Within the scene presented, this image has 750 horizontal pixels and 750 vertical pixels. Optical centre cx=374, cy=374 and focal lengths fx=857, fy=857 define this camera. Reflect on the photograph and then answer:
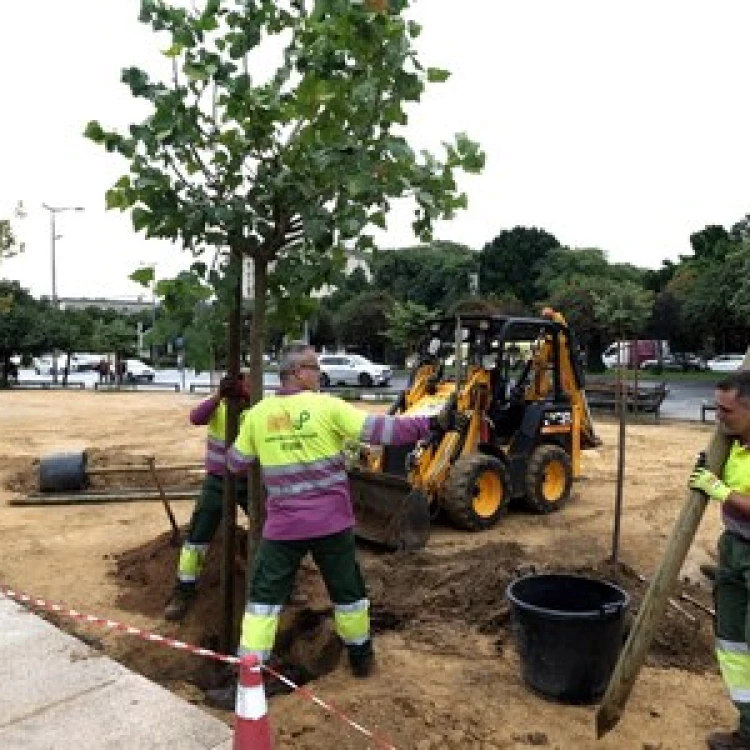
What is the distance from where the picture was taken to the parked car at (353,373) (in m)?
36.5

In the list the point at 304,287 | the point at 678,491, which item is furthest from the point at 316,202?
the point at 678,491

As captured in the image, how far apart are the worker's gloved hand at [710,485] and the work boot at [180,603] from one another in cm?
363

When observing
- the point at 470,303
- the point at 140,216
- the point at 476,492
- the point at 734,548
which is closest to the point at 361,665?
the point at 734,548

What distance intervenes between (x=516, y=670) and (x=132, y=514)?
588cm

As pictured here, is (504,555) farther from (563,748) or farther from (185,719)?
(185,719)

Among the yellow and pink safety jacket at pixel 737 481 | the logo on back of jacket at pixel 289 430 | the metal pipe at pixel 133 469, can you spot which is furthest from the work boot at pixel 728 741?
the metal pipe at pixel 133 469

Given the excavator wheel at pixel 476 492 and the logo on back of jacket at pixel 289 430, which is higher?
the logo on back of jacket at pixel 289 430

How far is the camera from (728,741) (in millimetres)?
3984

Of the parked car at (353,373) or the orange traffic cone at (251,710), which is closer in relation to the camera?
the orange traffic cone at (251,710)

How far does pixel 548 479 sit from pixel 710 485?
241 inches

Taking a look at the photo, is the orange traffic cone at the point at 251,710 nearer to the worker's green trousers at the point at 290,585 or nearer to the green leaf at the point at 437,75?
the worker's green trousers at the point at 290,585

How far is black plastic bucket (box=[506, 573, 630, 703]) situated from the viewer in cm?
442

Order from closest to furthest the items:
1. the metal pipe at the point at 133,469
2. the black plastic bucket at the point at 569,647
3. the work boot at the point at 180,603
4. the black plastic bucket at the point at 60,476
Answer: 1. the black plastic bucket at the point at 569,647
2. the work boot at the point at 180,603
3. the black plastic bucket at the point at 60,476
4. the metal pipe at the point at 133,469

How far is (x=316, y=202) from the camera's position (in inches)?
172
